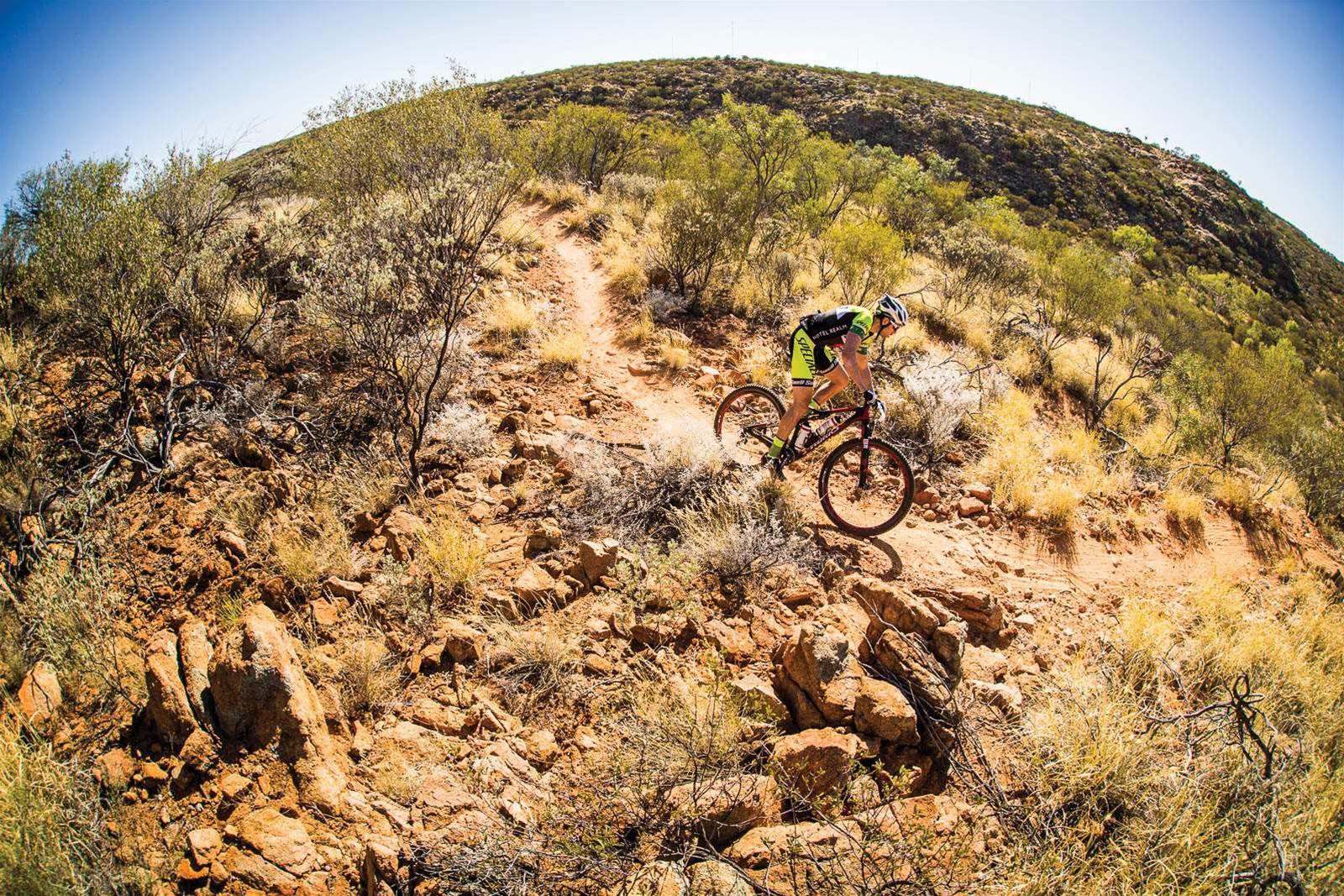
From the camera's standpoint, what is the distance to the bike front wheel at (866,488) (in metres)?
5.01

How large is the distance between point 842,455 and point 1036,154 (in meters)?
44.5

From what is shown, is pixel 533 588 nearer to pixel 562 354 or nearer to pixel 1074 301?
pixel 562 354

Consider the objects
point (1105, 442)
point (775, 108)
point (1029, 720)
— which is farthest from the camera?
point (775, 108)

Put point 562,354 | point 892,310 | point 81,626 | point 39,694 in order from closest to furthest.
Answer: point 39,694
point 81,626
point 892,310
point 562,354

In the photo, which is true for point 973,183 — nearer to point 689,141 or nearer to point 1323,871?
point 689,141

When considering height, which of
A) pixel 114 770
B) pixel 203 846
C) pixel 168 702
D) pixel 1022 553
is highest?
pixel 1022 553

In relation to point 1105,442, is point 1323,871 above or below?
below

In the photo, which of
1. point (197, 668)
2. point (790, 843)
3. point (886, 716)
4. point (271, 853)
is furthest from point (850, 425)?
point (197, 668)

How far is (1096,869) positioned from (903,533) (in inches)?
121

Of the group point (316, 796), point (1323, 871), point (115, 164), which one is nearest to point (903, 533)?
point (1323, 871)

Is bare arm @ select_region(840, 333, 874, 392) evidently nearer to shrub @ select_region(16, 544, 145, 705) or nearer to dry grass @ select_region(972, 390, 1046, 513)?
dry grass @ select_region(972, 390, 1046, 513)

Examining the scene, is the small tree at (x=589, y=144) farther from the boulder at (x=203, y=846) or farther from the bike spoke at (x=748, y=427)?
the boulder at (x=203, y=846)

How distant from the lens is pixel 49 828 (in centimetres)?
231

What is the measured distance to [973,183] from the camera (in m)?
34.2
